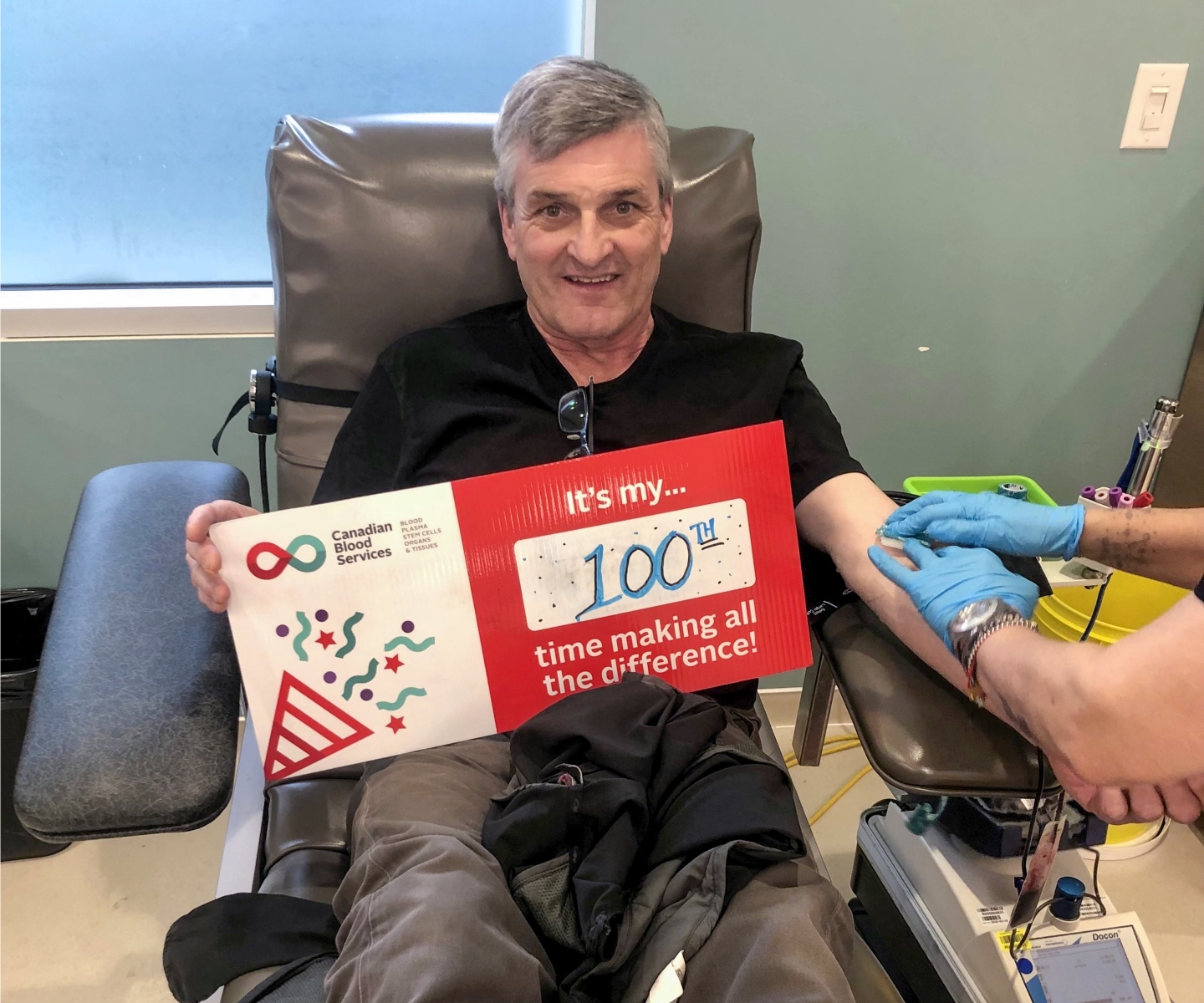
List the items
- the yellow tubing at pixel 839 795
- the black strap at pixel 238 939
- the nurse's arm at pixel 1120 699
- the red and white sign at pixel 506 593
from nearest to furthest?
1. the nurse's arm at pixel 1120 699
2. the black strap at pixel 238 939
3. the red and white sign at pixel 506 593
4. the yellow tubing at pixel 839 795

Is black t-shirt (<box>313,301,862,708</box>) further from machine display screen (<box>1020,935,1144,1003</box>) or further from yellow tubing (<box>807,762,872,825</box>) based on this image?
yellow tubing (<box>807,762,872,825</box>)

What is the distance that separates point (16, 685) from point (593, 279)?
→ 3.67 ft

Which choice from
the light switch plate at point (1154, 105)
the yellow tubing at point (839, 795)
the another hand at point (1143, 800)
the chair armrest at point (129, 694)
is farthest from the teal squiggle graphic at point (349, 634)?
the light switch plate at point (1154, 105)

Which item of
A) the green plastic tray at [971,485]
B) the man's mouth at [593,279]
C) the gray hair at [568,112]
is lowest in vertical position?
the green plastic tray at [971,485]

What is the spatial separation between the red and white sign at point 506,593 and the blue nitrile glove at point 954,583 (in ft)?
0.48

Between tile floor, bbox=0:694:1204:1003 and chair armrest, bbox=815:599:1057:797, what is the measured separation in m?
0.86

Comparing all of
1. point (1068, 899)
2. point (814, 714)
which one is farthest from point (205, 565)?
point (1068, 899)

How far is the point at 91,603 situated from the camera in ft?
2.88

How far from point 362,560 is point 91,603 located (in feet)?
0.83

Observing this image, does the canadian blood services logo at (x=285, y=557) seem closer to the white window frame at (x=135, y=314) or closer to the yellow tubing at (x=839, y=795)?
the white window frame at (x=135, y=314)

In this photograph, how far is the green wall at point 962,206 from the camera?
1407 mm

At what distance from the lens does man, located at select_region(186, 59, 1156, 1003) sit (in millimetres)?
827

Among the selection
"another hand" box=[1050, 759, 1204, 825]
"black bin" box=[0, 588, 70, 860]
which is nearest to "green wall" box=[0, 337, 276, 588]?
"black bin" box=[0, 588, 70, 860]

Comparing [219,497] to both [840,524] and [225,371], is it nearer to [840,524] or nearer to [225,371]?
[225,371]
